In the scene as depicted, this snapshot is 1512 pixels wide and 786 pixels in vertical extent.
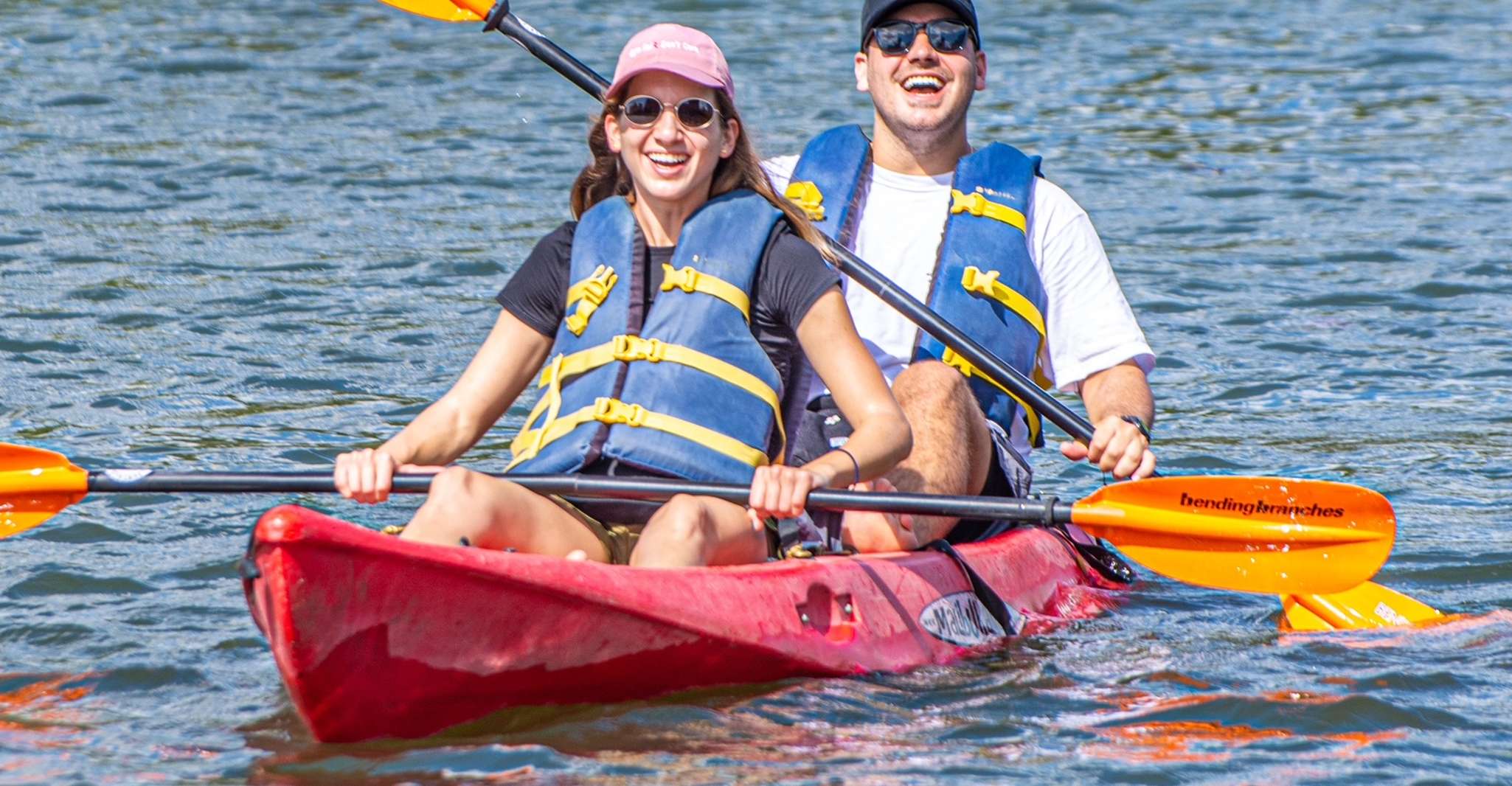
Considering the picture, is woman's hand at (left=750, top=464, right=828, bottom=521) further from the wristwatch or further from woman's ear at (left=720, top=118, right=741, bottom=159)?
the wristwatch

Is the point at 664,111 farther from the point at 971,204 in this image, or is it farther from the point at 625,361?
the point at 971,204

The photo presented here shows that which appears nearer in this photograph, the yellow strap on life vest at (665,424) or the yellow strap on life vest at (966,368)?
the yellow strap on life vest at (665,424)

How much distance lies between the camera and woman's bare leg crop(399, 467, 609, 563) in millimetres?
3584

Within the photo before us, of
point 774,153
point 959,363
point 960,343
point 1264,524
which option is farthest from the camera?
point 774,153

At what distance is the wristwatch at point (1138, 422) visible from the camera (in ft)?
14.7

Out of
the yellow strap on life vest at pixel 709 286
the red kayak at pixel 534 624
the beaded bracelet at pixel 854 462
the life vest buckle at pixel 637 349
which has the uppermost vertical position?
the yellow strap on life vest at pixel 709 286

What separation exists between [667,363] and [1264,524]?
49.9 inches

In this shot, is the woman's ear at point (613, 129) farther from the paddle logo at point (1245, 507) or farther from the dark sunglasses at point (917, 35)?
the paddle logo at point (1245, 507)

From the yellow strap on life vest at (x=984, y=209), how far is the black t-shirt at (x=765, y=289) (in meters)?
0.76

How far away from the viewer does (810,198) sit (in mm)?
4902

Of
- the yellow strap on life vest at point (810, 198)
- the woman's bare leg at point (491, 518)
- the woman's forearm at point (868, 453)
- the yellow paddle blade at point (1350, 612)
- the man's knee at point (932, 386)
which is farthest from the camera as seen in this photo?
the yellow strap on life vest at point (810, 198)

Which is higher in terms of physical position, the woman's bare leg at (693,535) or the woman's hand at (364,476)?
the woman's hand at (364,476)

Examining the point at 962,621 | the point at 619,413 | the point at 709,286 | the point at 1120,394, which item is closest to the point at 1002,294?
the point at 1120,394

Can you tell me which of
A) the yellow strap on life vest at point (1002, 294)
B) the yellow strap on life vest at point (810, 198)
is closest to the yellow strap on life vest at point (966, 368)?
the yellow strap on life vest at point (1002, 294)
